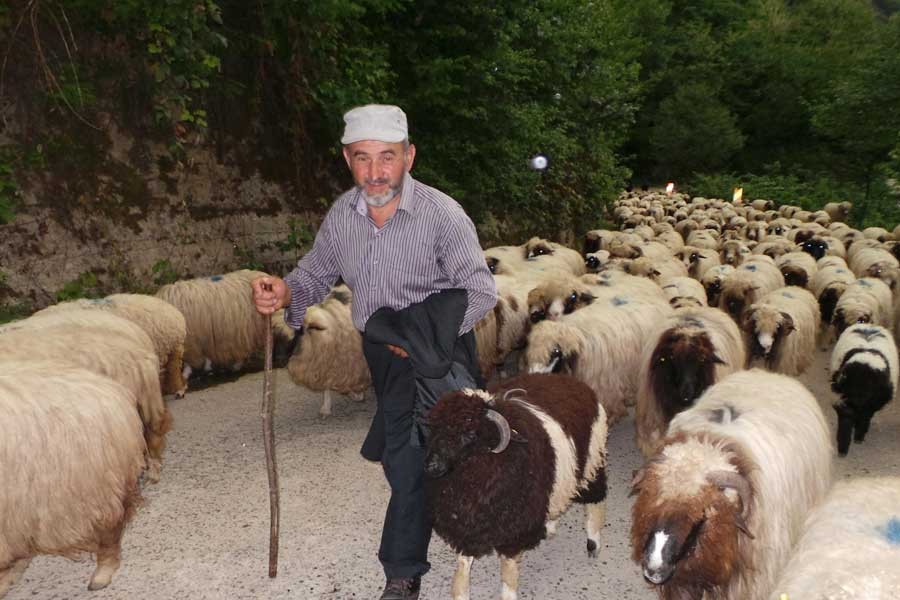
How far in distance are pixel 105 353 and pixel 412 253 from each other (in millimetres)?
2596

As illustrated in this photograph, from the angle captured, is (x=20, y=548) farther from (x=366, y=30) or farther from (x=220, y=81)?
(x=366, y=30)

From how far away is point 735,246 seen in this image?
430 inches

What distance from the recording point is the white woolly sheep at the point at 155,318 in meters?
5.25

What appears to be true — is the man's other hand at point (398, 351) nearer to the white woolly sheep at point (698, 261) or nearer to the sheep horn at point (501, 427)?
the sheep horn at point (501, 427)

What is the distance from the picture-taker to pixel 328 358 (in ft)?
19.1

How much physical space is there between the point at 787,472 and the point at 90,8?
8174mm

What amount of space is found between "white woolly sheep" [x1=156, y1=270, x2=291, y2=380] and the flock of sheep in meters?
0.44

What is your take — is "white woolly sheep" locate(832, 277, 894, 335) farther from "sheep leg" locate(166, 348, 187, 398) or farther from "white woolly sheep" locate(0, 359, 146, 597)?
"sheep leg" locate(166, 348, 187, 398)

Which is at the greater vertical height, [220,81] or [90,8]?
[90,8]

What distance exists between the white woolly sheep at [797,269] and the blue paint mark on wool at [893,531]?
24.2 ft

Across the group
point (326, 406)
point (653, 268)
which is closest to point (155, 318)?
point (326, 406)

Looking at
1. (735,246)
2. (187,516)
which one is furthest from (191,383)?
(735,246)

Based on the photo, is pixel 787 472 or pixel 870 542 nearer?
pixel 870 542

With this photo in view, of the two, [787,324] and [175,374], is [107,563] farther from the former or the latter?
[787,324]
